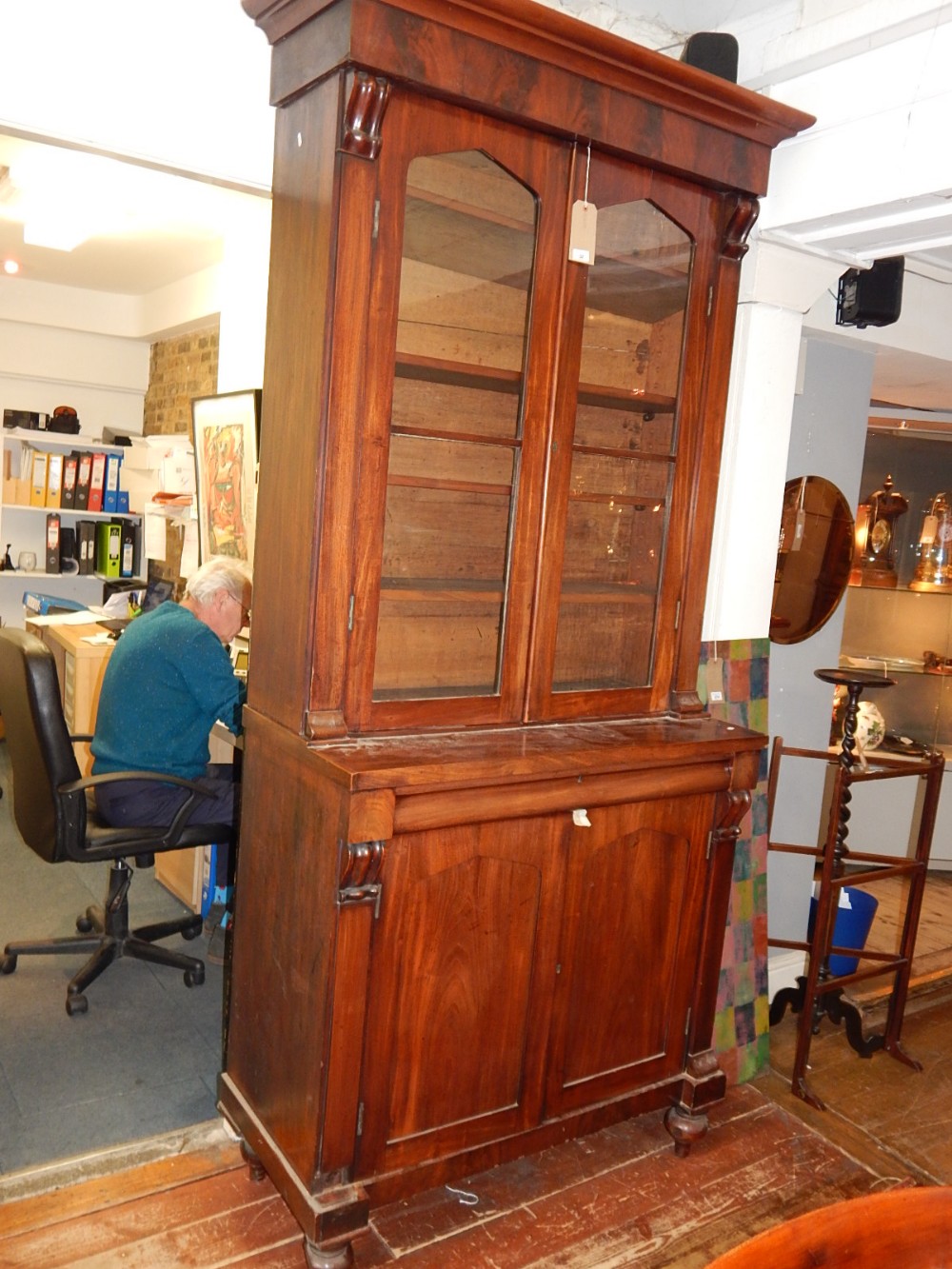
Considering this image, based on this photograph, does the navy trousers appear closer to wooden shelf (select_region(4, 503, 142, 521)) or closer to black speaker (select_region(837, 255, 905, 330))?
black speaker (select_region(837, 255, 905, 330))

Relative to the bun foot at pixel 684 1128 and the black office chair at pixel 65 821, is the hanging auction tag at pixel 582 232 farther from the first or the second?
the bun foot at pixel 684 1128

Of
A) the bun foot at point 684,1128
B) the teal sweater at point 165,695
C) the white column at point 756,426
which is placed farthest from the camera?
the teal sweater at point 165,695

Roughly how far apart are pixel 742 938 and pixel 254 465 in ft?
7.95

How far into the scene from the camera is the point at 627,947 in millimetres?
2357

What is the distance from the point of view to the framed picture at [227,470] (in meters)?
3.84

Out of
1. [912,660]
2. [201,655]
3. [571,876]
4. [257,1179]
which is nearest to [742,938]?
[571,876]

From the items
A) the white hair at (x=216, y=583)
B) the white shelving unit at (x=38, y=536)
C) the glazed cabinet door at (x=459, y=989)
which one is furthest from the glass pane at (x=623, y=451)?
the white shelving unit at (x=38, y=536)

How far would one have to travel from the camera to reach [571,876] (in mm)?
2205

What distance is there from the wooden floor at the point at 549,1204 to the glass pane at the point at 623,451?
117cm

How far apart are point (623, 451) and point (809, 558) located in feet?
4.77

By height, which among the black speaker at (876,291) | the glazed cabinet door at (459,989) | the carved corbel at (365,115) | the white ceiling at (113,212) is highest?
the white ceiling at (113,212)

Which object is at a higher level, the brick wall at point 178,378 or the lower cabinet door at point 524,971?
the brick wall at point 178,378

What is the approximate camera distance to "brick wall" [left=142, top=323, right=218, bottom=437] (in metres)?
5.23

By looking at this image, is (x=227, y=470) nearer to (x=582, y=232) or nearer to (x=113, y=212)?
(x=113, y=212)
